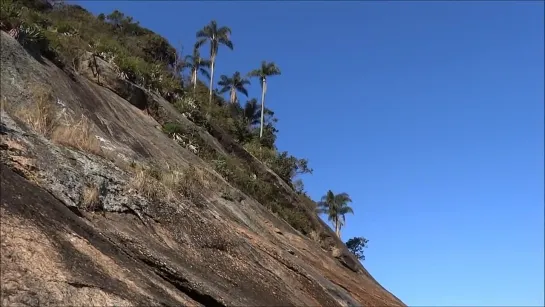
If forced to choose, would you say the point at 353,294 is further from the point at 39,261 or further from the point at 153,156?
the point at 39,261

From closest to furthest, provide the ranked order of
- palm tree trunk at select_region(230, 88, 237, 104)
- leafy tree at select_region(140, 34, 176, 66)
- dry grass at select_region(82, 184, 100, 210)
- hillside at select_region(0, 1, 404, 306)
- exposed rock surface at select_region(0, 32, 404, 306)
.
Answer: exposed rock surface at select_region(0, 32, 404, 306) → hillside at select_region(0, 1, 404, 306) → dry grass at select_region(82, 184, 100, 210) → leafy tree at select_region(140, 34, 176, 66) → palm tree trunk at select_region(230, 88, 237, 104)

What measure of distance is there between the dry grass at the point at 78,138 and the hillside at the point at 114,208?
0.03m

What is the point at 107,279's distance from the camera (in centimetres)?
580

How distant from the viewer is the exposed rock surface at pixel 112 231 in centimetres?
545

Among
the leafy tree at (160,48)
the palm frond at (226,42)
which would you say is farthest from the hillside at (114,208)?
the palm frond at (226,42)

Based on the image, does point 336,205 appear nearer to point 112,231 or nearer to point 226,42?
point 226,42

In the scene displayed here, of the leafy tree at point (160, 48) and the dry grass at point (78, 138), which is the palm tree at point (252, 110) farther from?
the dry grass at point (78, 138)

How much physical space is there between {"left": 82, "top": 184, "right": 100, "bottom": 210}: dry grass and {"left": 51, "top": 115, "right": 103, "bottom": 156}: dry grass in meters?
1.48

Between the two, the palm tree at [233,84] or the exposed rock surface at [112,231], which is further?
the palm tree at [233,84]

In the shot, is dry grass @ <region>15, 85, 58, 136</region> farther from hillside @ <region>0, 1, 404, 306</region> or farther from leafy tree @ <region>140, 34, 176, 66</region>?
leafy tree @ <region>140, 34, 176, 66</region>

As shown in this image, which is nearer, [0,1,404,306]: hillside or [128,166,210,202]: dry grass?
[0,1,404,306]: hillside

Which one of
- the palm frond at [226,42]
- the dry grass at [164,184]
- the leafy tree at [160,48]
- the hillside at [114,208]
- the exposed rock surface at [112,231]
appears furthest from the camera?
the palm frond at [226,42]

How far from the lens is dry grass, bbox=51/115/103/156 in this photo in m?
9.02

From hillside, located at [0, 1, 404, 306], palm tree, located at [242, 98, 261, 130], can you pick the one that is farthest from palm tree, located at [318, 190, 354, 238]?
hillside, located at [0, 1, 404, 306]
